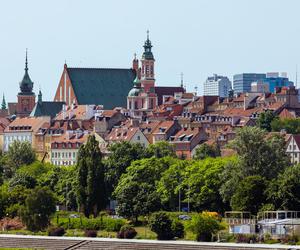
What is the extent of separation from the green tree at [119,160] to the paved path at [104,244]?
24186mm

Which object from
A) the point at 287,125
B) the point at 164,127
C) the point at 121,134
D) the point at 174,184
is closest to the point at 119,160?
the point at 174,184

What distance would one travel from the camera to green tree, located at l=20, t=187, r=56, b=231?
9788 centimetres

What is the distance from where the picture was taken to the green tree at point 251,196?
95625 millimetres

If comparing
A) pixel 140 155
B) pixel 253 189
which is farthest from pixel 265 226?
pixel 140 155

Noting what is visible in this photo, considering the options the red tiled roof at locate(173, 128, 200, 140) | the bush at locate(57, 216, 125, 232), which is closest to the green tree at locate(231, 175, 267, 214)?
the bush at locate(57, 216, 125, 232)

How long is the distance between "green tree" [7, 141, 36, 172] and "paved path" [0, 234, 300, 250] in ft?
180

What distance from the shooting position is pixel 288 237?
272ft

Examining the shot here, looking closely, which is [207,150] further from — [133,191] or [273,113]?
[133,191]

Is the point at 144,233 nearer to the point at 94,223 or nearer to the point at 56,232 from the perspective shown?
the point at 56,232

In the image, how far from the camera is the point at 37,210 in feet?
323

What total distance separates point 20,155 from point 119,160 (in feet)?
93.3

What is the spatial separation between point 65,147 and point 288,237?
286 ft

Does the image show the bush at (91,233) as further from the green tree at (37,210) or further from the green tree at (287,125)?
the green tree at (287,125)

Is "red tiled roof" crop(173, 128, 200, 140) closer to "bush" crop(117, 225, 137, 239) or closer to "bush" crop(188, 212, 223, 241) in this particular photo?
"bush" crop(117, 225, 137, 239)
